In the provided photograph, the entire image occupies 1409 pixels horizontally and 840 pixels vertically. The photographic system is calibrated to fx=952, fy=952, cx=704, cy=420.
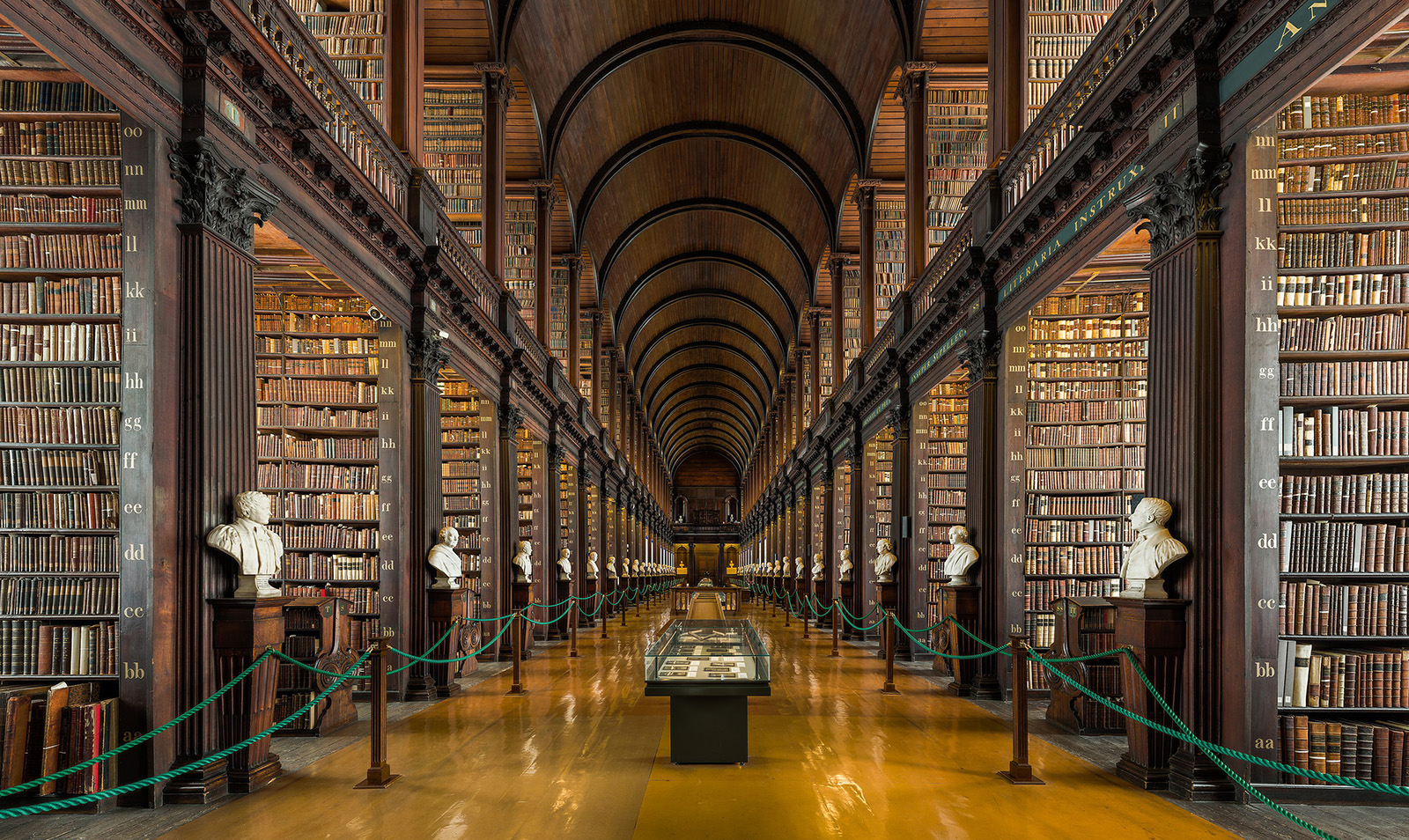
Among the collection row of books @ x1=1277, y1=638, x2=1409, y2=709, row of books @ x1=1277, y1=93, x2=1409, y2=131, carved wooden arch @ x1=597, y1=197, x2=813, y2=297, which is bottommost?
row of books @ x1=1277, y1=638, x2=1409, y2=709

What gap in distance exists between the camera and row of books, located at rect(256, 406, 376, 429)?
8914mm

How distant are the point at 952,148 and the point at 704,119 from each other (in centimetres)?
839

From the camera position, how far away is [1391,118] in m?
5.23

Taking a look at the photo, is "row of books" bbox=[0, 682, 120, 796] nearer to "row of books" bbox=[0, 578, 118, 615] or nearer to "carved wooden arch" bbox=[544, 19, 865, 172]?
"row of books" bbox=[0, 578, 118, 615]

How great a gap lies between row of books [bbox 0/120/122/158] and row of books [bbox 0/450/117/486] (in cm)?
165

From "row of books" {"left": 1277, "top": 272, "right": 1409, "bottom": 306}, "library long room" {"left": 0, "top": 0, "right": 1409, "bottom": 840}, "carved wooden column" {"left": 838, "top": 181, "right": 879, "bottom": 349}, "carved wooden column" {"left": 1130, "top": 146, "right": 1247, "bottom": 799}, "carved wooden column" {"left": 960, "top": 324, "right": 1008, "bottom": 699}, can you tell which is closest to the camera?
"library long room" {"left": 0, "top": 0, "right": 1409, "bottom": 840}

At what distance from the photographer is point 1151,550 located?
5090 millimetres

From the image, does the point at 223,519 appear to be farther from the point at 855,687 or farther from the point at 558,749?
the point at 855,687

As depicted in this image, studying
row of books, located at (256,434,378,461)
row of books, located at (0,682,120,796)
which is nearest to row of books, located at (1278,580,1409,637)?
row of books, located at (0,682,120,796)

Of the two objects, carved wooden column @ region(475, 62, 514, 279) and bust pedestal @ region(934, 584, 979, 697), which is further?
carved wooden column @ region(475, 62, 514, 279)

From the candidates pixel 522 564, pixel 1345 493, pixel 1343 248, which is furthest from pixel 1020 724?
pixel 522 564

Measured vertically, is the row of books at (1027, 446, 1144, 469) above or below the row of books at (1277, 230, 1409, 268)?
below

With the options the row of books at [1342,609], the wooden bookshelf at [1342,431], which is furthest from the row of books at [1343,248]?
the row of books at [1342,609]

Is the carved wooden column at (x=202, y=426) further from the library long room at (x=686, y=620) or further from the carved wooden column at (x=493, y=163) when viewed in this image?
the carved wooden column at (x=493, y=163)
